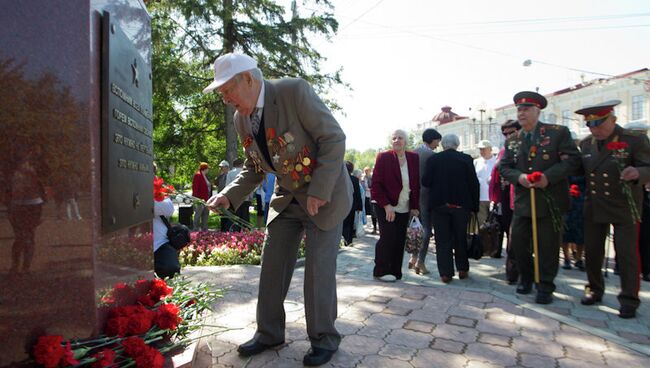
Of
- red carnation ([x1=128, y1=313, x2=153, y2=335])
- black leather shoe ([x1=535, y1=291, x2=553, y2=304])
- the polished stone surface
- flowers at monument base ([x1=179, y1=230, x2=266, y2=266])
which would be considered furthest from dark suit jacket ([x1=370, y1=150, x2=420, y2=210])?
the polished stone surface

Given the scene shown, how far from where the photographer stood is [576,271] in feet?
21.4

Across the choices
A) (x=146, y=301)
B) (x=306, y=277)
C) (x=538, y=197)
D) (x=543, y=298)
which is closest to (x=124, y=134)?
(x=146, y=301)

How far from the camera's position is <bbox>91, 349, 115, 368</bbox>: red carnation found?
197 centimetres

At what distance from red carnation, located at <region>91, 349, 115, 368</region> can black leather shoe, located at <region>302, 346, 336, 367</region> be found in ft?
3.94

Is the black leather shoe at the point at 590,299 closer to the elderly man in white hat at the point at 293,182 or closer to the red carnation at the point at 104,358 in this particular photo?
the elderly man in white hat at the point at 293,182

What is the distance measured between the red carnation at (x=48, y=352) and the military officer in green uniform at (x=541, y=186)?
413 centimetres

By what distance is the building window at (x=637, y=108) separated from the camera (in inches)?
1362

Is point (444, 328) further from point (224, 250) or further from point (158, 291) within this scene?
point (224, 250)

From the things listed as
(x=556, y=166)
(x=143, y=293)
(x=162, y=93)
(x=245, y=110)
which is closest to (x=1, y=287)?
(x=143, y=293)

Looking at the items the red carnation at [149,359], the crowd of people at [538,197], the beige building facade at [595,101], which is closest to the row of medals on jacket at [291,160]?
the red carnation at [149,359]

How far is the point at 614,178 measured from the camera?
4.39 meters

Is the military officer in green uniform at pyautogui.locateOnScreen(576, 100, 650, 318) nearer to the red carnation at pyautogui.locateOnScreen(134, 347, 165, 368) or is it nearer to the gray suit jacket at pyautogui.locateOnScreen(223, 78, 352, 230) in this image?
the gray suit jacket at pyautogui.locateOnScreen(223, 78, 352, 230)

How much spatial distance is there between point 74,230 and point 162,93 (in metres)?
13.1

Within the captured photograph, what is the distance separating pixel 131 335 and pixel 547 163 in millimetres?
4088
